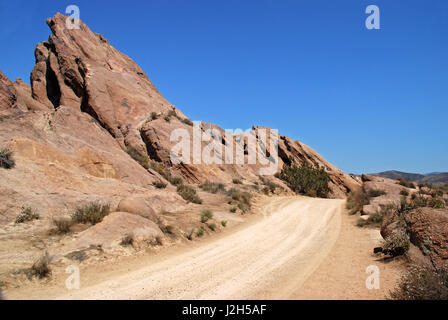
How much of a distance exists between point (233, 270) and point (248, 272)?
0.41 meters

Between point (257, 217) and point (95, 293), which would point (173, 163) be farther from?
point (95, 293)

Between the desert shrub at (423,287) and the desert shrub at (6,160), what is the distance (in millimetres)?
12683

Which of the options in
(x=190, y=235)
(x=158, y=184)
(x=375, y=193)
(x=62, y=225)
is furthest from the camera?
(x=375, y=193)

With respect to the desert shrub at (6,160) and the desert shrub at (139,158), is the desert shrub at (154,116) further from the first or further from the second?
the desert shrub at (6,160)

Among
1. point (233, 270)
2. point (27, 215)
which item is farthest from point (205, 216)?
point (27, 215)

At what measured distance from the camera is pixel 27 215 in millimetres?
8688

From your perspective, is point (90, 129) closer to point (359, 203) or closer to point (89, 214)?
point (89, 214)

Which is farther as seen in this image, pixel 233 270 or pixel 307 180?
pixel 307 180

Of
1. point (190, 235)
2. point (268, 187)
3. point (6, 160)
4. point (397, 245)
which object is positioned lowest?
point (190, 235)

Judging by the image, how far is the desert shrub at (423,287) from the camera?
4840mm

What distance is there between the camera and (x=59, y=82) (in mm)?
28016

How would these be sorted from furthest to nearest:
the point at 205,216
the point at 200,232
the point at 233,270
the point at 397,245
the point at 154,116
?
the point at 154,116
the point at 205,216
the point at 200,232
the point at 397,245
the point at 233,270

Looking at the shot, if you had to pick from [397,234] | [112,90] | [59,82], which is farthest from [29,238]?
[59,82]
